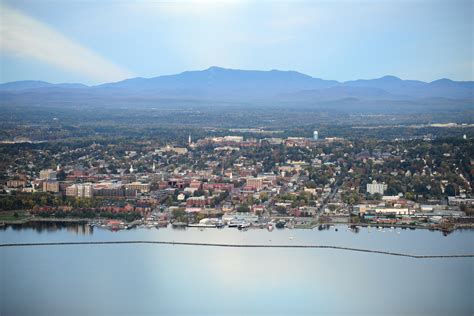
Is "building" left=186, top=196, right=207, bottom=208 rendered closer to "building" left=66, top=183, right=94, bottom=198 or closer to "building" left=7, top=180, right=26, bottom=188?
"building" left=66, top=183, right=94, bottom=198

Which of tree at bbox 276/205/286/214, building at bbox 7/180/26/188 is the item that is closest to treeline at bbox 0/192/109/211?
building at bbox 7/180/26/188

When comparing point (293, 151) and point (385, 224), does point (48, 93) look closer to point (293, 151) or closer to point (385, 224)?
point (293, 151)

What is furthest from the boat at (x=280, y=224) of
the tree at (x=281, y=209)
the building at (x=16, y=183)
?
the building at (x=16, y=183)

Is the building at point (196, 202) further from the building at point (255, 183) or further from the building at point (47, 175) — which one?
the building at point (47, 175)

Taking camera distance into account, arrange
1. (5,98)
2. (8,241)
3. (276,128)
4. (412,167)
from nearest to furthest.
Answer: (8,241)
(412,167)
(276,128)
(5,98)

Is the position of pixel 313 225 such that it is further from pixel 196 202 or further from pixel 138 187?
pixel 138 187

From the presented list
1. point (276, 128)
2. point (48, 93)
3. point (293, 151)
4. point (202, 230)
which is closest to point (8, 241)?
point (202, 230)

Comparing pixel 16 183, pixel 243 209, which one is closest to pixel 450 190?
pixel 243 209

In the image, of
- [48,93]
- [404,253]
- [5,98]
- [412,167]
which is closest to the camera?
[404,253]

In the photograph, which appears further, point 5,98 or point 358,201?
point 5,98
